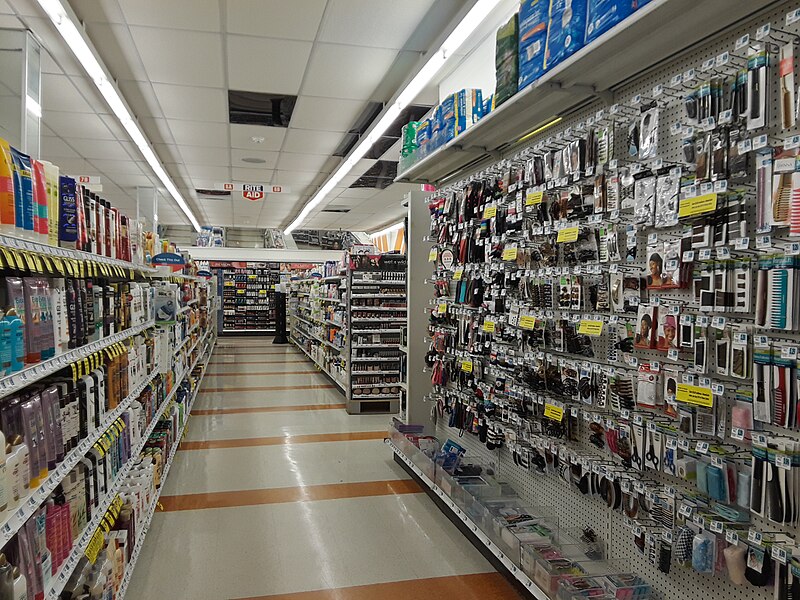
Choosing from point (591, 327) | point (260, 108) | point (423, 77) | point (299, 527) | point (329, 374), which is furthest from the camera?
point (329, 374)

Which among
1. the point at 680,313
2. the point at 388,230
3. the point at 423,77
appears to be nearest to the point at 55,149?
the point at 423,77

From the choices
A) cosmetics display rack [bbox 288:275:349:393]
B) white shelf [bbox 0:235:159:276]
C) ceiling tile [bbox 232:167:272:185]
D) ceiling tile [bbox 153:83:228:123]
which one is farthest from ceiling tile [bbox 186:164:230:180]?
white shelf [bbox 0:235:159:276]

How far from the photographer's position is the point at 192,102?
6.91 metres

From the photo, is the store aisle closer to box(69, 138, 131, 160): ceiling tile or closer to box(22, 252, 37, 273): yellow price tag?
box(22, 252, 37, 273): yellow price tag

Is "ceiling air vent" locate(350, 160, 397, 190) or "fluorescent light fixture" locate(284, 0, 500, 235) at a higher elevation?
"ceiling air vent" locate(350, 160, 397, 190)

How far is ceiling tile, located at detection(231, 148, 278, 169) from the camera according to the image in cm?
923

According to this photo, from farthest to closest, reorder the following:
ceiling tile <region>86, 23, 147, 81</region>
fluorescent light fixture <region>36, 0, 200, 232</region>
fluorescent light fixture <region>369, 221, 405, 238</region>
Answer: fluorescent light fixture <region>369, 221, 405, 238</region>
ceiling tile <region>86, 23, 147, 81</region>
fluorescent light fixture <region>36, 0, 200, 232</region>

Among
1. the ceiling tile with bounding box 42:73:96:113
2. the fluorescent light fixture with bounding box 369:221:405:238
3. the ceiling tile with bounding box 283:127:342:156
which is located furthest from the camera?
the fluorescent light fixture with bounding box 369:221:405:238

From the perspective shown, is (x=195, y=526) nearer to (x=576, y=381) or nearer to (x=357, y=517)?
(x=357, y=517)

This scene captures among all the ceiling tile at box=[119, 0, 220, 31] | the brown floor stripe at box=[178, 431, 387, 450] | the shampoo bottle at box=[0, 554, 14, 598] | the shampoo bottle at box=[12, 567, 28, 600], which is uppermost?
the ceiling tile at box=[119, 0, 220, 31]

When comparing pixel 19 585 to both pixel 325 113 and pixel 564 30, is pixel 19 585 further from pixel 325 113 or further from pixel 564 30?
pixel 325 113

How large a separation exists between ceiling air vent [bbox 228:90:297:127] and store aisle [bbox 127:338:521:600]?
12.9 ft

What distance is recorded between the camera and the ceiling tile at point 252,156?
923 cm

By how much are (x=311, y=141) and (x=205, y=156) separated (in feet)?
7.18
